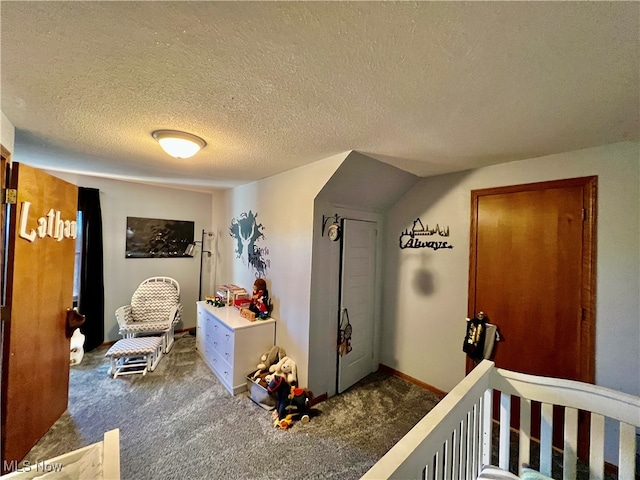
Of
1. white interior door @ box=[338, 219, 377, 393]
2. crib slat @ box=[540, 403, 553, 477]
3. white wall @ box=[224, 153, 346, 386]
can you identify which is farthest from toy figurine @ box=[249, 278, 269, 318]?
crib slat @ box=[540, 403, 553, 477]

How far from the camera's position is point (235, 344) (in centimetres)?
254

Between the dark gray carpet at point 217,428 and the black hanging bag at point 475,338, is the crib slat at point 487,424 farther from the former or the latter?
the black hanging bag at point 475,338

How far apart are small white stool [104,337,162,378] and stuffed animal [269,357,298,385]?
149cm

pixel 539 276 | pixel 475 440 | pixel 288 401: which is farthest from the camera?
pixel 288 401

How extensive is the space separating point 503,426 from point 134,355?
334 centimetres

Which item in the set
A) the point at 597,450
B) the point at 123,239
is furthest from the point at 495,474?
the point at 123,239

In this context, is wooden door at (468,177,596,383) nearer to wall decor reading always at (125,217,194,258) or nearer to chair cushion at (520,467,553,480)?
chair cushion at (520,467,553,480)

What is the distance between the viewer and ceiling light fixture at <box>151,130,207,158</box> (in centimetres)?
173

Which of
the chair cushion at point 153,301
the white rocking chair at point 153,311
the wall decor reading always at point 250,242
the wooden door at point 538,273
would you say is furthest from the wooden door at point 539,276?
the chair cushion at point 153,301

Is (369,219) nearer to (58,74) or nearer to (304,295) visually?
(304,295)

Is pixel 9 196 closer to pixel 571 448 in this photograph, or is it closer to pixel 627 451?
pixel 571 448

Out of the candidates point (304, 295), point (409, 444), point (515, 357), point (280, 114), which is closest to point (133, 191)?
point (304, 295)

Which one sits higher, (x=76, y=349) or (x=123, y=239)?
(x=123, y=239)

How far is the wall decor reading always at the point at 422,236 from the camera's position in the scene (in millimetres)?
2675
